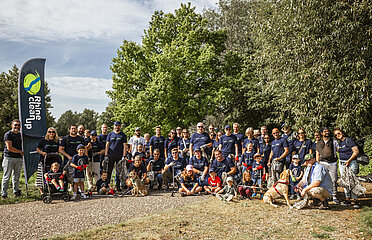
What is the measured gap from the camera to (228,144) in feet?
30.6

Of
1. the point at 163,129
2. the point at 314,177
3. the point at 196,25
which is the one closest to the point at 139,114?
the point at 163,129

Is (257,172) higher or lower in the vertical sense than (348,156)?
lower

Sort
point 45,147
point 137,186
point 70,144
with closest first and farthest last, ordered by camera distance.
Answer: point 45,147, point 70,144, point 137,186

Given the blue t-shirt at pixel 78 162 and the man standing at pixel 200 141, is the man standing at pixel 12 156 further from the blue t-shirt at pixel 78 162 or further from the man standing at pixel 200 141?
the man standing at pixel 200 141

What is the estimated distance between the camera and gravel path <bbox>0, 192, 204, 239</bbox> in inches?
215

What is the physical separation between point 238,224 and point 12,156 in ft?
22.3

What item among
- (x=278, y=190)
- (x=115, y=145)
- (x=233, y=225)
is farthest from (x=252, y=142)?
(x=115, y=145)

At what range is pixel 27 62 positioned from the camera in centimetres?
990

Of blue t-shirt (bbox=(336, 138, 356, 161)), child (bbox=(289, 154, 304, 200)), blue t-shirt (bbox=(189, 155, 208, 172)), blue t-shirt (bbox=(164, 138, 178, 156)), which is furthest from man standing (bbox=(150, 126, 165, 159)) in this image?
blue t-shirt (bbox=(336, 138, 356, 161))

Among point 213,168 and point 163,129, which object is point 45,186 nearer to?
point 213,168

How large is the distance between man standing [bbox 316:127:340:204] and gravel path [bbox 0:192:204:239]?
3607 millimetres

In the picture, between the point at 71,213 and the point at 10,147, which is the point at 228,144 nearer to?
the point at 71,213

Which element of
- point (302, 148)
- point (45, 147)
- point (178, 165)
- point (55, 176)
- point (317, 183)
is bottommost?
point (317, 183)

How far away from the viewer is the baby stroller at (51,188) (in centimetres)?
783
